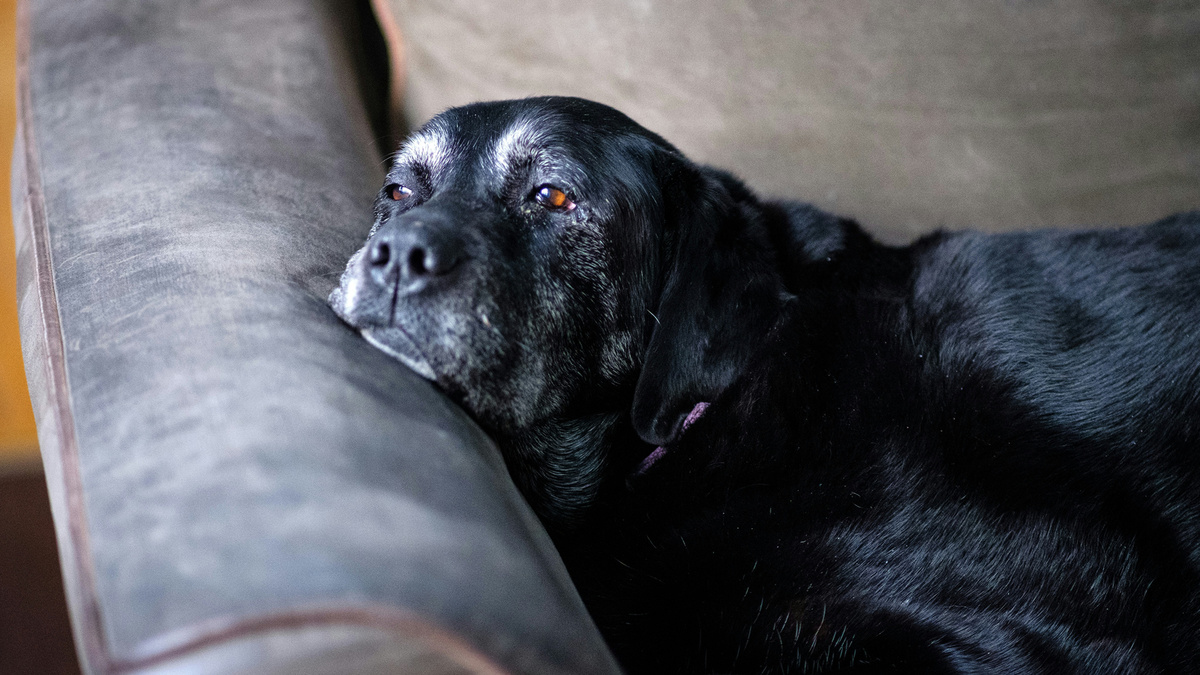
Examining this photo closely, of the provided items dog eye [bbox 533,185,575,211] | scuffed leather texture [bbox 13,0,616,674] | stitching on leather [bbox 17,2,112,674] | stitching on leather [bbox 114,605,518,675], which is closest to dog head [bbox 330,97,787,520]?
dog eye [bbox 533,185,575,211]

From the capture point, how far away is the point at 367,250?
4.43 feet

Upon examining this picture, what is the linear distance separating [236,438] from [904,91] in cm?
169

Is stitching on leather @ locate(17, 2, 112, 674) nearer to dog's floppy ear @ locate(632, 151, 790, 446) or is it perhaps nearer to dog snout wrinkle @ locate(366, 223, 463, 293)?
dog snout wrinkle @ locate(366, 223, 463, 293)

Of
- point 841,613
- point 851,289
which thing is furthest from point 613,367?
point 841,613

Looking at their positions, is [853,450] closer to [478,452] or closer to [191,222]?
[478,452]

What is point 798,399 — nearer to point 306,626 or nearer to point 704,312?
point 704,312

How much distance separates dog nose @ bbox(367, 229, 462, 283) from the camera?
133 centimetres

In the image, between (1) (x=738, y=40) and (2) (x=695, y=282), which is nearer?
(2) (x=695, y=282)

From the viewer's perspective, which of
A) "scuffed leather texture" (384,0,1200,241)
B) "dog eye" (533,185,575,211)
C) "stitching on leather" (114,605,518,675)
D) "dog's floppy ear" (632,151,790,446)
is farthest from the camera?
"scuffed leather texture" (384,0,1200,241)

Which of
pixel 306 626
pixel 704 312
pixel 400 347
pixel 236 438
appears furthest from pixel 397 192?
pixel 306 626

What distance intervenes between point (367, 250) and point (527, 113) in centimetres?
43

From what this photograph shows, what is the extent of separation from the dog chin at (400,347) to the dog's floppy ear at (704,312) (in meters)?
0.37

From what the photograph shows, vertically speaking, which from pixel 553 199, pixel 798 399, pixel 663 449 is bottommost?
pixel 663 449

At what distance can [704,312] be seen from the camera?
Result: 148cm
